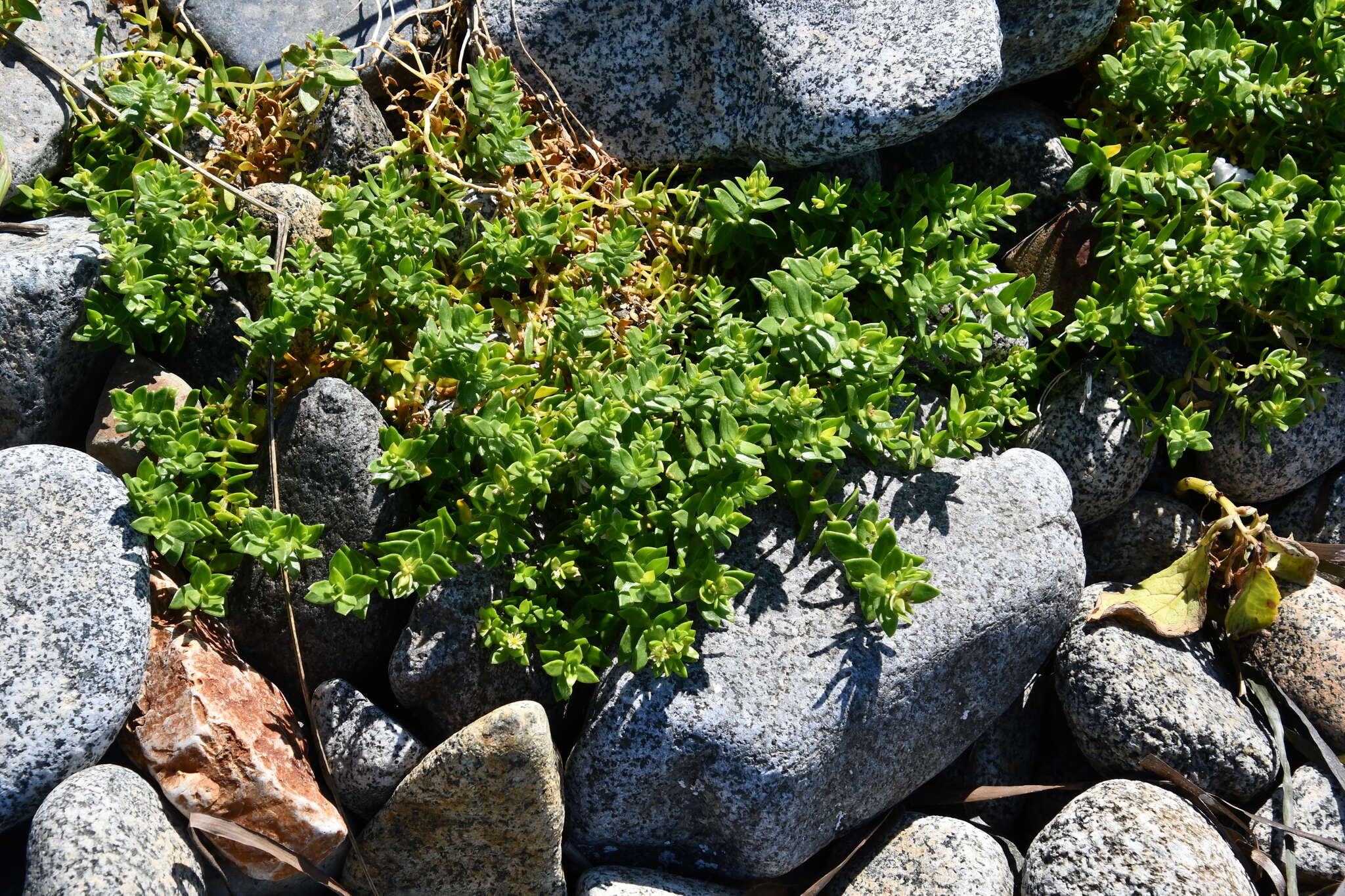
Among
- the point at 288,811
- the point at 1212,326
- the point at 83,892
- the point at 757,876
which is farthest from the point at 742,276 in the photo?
the point at 83,892

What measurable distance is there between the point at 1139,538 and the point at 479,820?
8.92ft

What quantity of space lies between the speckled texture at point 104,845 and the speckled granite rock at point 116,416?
3.30 feet

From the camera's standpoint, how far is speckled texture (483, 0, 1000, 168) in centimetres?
377

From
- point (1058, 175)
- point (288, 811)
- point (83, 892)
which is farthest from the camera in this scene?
point (1058, 175)

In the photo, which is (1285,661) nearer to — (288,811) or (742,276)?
(742,276)

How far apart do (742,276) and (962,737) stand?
6.06 ft

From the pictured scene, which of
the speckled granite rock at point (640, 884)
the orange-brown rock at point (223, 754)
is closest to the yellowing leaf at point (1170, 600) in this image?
the speckled granite rock at point (640, 884)

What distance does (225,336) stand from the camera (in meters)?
3.76

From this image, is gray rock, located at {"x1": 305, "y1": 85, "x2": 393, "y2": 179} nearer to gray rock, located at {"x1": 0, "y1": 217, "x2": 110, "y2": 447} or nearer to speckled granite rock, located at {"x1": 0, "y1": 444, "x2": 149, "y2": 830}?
gray rock, located at {"x1": 0, "y1": 217, "x2": 110, "y2": 447}

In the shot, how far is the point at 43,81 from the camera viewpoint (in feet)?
12.6

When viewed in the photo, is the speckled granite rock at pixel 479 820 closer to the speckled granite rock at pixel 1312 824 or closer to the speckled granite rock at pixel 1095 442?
the speckled granite rock at pixel 1095 442

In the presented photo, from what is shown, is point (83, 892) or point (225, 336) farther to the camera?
point (225, 336)

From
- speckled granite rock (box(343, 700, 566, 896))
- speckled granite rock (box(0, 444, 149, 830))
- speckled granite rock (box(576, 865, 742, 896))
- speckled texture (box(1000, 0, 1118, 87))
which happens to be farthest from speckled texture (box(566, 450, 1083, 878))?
speckled texture (box(1000, 0, 1118, 87))

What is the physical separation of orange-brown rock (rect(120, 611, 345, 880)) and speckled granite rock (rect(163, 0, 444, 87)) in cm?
216
